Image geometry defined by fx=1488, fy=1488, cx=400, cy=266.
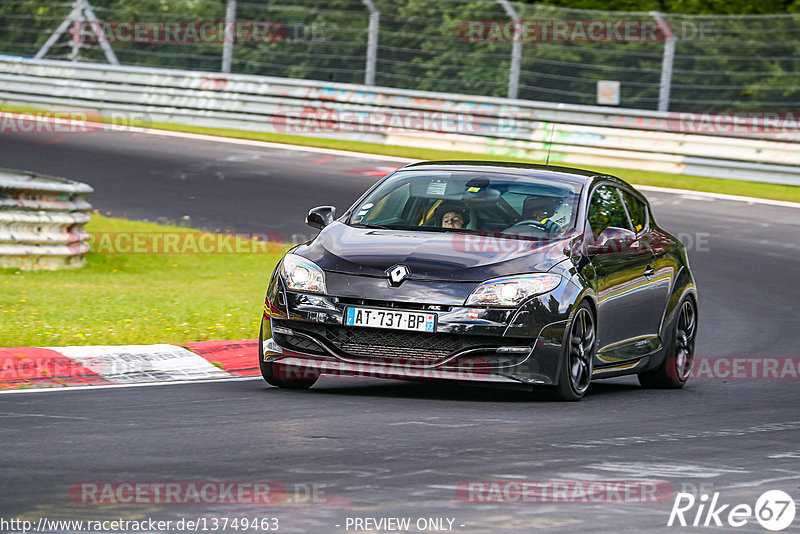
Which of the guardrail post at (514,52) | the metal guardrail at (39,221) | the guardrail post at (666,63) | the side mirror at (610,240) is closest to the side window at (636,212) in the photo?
the side mirror at (610,240)

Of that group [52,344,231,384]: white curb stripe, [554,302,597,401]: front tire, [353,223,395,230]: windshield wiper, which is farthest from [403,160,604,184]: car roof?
[52,344,231,384]: white curb stripe

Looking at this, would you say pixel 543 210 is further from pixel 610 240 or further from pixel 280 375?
pixel 280 375

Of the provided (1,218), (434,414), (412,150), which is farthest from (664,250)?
Answer: (412,150)

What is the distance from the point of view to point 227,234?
18.3m

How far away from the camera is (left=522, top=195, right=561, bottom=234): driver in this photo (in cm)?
962

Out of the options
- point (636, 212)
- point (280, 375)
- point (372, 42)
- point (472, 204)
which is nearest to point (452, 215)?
point (472, 204)

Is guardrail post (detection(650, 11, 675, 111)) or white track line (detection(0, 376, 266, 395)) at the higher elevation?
guardrail post (detection(650, 11, 675, 111))

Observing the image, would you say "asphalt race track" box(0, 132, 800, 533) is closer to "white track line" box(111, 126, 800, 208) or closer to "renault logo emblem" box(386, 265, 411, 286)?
"renault logo emblem" box(386, 265, 411, 286)

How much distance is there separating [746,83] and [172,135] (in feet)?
32.7

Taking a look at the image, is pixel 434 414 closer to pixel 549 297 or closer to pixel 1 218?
pixel 549 297

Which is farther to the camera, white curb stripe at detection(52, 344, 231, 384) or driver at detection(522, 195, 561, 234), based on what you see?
white curb stripe at detection(52, 344, 231, 384)

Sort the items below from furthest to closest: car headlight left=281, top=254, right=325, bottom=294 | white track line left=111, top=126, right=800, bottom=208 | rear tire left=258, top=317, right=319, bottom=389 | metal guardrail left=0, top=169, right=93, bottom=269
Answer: white track line left=111, top=126, right=800, bottom=208 → metal guardrail left=0, top=169, right=93, bottom=269 → rear tire left=258, top=317, right=319, bottom=389 → car headlight left=281, top=254, right=325, bottom=294

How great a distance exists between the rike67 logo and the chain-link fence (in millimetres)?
17728

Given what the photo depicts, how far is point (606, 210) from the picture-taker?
10.3 metres
